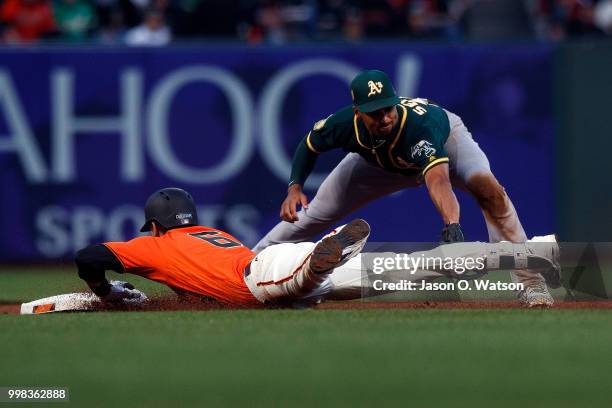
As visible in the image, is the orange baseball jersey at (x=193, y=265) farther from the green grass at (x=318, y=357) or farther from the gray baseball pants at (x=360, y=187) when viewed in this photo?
the gray baseball pants at (x=360, y=187)

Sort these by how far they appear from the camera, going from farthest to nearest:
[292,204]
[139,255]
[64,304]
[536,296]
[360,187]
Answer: [360,187] → [292,204] → [64,304] → [536,296] → [139,255]

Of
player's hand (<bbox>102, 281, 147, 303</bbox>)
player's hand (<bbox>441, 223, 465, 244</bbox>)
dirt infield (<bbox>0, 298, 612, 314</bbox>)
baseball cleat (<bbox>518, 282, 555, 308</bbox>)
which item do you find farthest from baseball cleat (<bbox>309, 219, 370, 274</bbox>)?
player's hand (<bbox>102, 281, 147, 303</bbox>)

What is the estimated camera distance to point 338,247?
7602 mm

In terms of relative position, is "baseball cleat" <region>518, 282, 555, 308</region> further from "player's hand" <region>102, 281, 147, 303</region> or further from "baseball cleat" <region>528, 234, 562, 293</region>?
"player's hand" <region>102, 281, 147, 303</region>

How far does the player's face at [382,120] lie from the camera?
862 cm

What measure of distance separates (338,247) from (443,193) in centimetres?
118

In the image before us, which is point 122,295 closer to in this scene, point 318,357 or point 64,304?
point 64,304

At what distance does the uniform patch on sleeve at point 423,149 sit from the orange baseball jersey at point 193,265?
1365 millimetres

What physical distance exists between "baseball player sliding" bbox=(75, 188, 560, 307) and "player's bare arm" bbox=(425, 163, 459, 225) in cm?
30

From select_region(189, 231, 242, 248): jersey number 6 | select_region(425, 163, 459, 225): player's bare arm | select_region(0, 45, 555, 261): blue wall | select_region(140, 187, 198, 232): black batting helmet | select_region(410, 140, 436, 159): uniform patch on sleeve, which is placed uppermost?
select_region(410, 140, 436, 159): uniform patch on sleeve

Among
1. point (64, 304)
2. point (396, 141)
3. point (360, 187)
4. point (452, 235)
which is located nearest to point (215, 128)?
point (360, 187)

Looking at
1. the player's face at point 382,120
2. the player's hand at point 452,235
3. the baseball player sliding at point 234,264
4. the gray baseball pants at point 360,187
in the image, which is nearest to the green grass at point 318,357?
the baseball player sliding at point 234,264

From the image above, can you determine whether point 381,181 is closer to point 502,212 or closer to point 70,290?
point 502,212

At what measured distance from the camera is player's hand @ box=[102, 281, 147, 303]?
844cm
